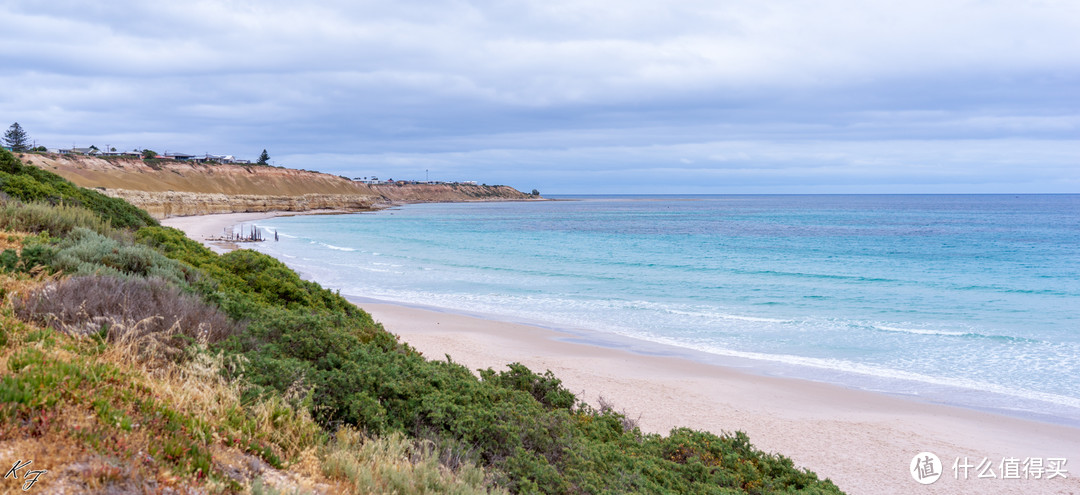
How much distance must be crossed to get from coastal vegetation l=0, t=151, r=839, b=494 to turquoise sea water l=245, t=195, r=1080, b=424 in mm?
8568

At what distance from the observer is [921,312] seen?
794 inches

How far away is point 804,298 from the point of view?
22812 mm

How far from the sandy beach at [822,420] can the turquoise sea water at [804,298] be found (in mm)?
1123

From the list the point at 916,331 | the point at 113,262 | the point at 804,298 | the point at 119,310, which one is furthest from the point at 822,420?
the point at 804,298

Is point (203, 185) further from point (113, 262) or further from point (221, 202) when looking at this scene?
point (113, 262)

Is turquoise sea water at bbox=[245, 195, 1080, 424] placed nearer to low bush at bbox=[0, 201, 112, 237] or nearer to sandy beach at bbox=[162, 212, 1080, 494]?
sandy beach at bbox=[162, 212, 1080, 494]

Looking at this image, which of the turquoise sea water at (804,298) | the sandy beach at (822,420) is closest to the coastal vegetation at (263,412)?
the sandy beach at (822,420)

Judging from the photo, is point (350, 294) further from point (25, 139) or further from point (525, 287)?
point (25, 139)

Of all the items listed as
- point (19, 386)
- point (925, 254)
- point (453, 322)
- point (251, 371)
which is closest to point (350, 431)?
point (251, 371)

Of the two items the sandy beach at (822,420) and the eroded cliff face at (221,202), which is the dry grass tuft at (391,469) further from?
the eroded cliff face at (221,202)

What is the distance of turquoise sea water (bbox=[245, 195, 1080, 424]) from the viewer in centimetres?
1346

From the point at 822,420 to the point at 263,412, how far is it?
8903 millimetres

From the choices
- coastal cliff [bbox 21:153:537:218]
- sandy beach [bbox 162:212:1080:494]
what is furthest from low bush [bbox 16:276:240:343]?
coastal cliff [bbox 21:153:537:218]

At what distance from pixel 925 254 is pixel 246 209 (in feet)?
303
